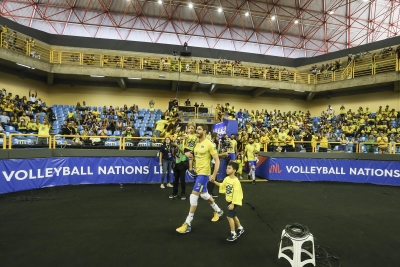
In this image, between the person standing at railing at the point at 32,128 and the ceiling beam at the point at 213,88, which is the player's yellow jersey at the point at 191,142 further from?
the ceiling beam at the point at 213,88

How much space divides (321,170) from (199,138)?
347 inches

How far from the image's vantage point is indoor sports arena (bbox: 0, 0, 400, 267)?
4098 mm

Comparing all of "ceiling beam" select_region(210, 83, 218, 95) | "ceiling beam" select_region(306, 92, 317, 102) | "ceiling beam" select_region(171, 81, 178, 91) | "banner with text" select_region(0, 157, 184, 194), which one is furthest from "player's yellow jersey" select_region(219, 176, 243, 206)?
"ceiling beam" select_region(306, 92, 317, 102)

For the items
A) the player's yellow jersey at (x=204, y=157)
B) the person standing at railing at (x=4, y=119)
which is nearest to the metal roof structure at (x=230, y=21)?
the person standing at railing at (x=4, y=119)

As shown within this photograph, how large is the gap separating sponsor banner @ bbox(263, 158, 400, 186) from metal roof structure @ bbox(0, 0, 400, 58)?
59.6 ft

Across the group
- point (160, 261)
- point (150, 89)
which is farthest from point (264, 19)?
point (160, 261)

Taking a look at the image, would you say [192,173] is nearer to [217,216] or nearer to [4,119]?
[217,216]

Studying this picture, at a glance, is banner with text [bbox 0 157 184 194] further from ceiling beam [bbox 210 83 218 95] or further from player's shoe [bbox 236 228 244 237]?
ceiling beam [bbox 210 83 218 95]

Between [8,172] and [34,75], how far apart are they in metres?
13.6

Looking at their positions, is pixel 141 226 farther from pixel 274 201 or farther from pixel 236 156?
pixel 236 156

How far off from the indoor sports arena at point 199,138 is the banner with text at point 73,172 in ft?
0.17

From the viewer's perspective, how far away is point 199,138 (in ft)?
15.5

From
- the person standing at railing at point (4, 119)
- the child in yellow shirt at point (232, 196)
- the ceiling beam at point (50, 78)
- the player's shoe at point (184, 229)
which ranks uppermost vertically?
the ceiling beam at point (50, 78)

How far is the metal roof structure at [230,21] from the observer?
22.0 metres
